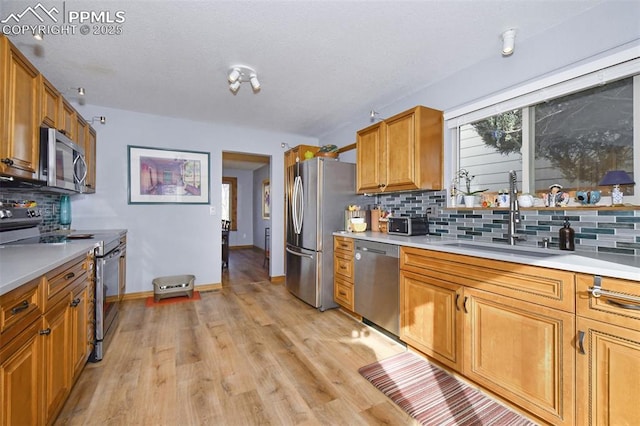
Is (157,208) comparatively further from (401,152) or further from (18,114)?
(401,152)

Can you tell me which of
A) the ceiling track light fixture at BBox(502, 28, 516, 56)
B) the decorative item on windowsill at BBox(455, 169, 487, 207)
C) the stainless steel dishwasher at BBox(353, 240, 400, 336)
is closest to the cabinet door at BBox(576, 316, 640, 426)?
the stainless steel dishwasher at BBox(353, 240, 400, 336)

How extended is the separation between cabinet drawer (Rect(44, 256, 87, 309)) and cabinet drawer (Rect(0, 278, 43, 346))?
10cm

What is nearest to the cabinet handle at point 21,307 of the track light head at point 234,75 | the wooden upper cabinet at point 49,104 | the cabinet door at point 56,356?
the cabinet door at point 56,356

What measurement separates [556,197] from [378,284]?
→ 149cm

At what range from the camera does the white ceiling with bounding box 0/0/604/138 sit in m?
1.79

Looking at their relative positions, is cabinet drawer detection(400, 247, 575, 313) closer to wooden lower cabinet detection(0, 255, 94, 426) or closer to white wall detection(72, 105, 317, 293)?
wooden lower cabinet detection(0, 255, 94, 426)

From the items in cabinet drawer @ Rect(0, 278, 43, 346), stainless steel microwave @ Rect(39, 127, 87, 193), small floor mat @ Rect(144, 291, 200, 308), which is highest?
stainless steel microwave @ Rect(39, 127, 87, 193)

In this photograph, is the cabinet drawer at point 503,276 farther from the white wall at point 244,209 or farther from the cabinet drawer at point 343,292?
the white wall at point 244,209

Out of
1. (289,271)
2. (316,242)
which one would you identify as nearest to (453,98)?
(316,242)

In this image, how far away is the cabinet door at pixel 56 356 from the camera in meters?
1.34

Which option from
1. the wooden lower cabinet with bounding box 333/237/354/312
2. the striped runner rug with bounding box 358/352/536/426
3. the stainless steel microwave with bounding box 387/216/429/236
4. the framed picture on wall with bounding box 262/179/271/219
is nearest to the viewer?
the striped runner rug with bounding box 358/352/536/426

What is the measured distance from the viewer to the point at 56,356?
145 cm

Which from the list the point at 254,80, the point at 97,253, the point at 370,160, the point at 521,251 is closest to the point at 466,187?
the point at 521,251

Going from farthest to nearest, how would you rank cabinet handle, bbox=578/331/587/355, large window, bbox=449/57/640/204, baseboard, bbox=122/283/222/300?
1. baseboard, bbox=122/283/222/300
2. large window, bbox=449/57/640/204
3. cabinet handle, bbox=578/331/587/355
